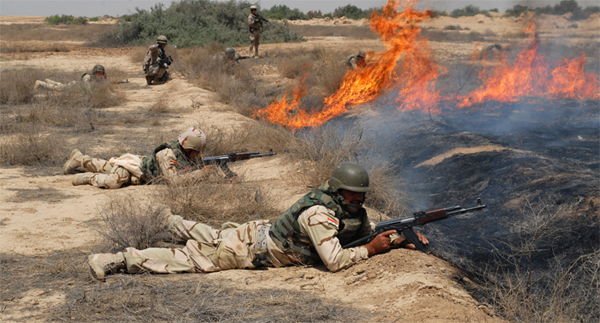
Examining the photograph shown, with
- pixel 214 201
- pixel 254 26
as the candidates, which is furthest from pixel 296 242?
pixel 254 26

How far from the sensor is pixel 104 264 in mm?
3703

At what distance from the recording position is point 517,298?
3328 mm

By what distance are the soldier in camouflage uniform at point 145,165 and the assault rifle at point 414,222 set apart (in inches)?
111

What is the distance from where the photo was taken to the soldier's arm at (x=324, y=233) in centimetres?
365

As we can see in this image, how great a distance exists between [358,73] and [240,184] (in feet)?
23.3

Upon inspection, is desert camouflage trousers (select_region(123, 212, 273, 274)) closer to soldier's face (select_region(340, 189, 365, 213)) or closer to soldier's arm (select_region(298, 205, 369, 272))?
soldier's arm (select_region(298, 205, 369, 272))

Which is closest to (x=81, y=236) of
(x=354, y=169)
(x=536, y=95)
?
(x=354, y=169)

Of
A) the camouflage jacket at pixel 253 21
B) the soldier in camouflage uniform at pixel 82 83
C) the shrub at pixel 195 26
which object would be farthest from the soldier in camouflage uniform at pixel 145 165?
the shrub at pixel 195 26

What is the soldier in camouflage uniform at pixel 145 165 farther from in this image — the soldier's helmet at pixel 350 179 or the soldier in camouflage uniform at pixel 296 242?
the soldier's helmet at pixel 350 179

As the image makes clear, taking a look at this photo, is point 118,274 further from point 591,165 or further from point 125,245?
point 591,165

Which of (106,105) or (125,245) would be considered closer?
(125,245)

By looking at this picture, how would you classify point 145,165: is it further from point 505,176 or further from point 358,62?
point 358,62

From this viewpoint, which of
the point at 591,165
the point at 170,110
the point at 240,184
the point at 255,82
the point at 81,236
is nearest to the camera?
the point at 81,236

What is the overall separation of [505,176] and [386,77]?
5663 millimetres
